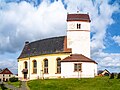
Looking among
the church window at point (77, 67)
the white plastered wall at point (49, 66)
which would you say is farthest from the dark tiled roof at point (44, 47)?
the church window at point (77, 67)

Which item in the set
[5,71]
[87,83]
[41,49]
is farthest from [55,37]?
[5,71]

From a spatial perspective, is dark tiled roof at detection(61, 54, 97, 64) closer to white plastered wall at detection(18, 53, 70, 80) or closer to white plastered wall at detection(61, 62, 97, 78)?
white plastered wall at detection(61, 62, 97, 78)

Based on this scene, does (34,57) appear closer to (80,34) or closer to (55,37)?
(55,37)

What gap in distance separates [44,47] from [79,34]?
994cm

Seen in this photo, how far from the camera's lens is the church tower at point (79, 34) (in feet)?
233

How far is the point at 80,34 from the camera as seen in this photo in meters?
71.2

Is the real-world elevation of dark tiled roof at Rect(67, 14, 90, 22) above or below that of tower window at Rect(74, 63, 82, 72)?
above

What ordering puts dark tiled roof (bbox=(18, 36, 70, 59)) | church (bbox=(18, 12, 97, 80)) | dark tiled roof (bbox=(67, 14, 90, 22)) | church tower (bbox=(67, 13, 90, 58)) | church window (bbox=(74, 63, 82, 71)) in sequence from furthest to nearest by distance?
dark tiled roof (bbox=(18, 36, 70, 59)) < dark tiled roof (bbox=(67, 14, 90, 22)) < church tower (bbox=(67, 13, 90, 58)) < church (bbox=(18, 12, 97, 80)) < church window (bbox=(74, 63, 82, 71))

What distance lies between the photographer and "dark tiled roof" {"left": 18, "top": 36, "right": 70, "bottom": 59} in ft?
239

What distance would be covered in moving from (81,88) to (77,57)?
62.8 ft

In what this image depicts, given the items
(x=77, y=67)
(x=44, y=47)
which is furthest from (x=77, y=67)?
(x=44, y=47)

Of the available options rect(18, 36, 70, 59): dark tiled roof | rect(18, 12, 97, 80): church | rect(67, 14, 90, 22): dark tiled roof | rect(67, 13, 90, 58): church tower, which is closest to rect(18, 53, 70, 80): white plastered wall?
rect(18, 12, 97, 80): church

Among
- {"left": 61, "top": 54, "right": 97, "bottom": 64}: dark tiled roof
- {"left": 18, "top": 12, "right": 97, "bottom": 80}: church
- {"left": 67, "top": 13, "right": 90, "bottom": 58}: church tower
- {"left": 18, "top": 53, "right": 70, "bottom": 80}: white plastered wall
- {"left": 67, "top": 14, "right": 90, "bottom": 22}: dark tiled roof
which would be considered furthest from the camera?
{"left": 18, "top": 53, "right": 70, "bottom": 80}: white plastered wall

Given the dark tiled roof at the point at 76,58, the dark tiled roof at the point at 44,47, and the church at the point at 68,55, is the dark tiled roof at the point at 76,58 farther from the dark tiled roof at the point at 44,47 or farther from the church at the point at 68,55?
the dark tiled roof at the point at 44,47
